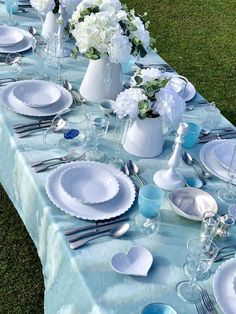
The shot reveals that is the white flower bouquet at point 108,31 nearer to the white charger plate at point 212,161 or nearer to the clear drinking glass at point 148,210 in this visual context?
the white charger plate at point 212,161

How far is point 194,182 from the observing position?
6.94 feet

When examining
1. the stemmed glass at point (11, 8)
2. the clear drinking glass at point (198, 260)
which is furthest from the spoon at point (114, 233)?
the stemmed glass at point (11, 8)

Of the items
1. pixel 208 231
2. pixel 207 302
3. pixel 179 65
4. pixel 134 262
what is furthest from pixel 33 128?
pixel 179 65

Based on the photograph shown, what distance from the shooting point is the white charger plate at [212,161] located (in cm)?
219

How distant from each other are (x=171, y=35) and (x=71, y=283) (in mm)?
4150

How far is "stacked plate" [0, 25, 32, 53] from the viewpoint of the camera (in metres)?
2.76

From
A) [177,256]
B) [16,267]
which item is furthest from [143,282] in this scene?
[16,267]

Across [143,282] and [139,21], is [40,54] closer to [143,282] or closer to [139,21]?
[139,21]

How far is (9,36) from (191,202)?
1.54m

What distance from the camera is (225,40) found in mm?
5555

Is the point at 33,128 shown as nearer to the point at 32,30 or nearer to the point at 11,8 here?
the point at 32,30

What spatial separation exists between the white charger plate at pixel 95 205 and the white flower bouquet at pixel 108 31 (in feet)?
1.82

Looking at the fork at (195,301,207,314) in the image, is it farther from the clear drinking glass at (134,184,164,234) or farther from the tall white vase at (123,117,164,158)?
the tall white vase at (123,117,164,158)

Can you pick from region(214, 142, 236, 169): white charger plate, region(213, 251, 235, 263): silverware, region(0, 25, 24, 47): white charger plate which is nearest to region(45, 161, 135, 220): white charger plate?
region(213, 251, 235, 263): silverware
